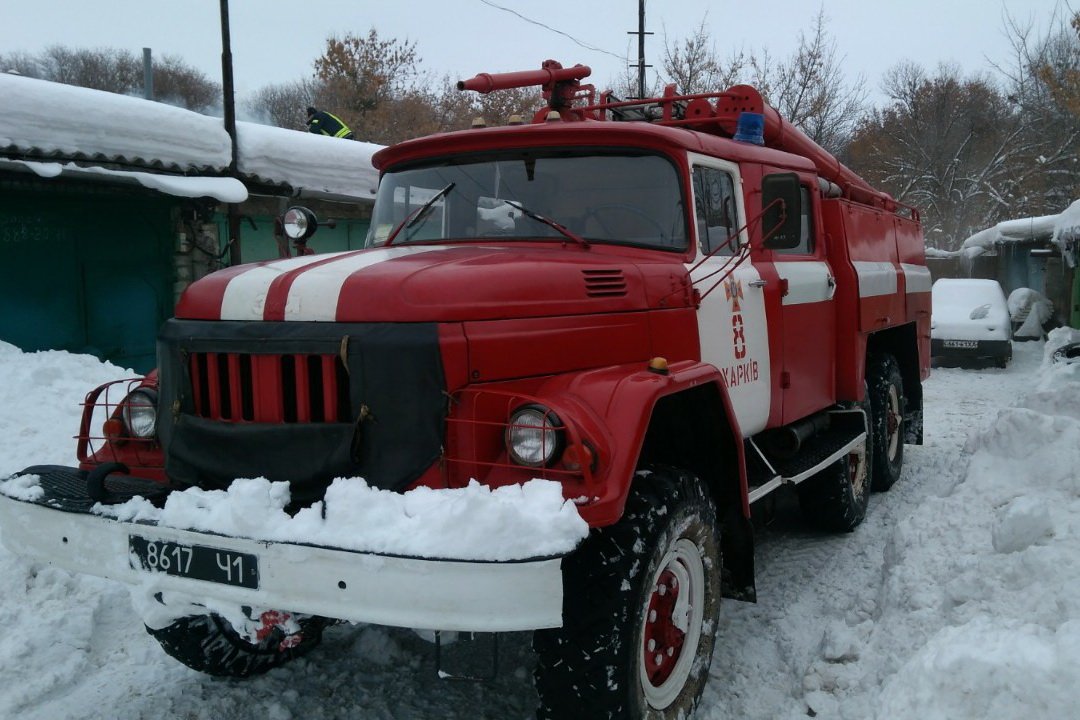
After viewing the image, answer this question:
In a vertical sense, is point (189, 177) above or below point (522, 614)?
above

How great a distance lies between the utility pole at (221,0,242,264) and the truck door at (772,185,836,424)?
22.0ft

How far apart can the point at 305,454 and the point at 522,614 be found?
2.91ft

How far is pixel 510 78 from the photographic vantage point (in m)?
5.14

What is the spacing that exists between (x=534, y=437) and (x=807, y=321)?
2854 millimetres

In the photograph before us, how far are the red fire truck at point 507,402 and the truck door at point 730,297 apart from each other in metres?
0.01

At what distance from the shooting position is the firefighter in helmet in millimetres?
12898

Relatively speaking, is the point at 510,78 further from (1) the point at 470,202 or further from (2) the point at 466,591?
(2) the point at 466,591

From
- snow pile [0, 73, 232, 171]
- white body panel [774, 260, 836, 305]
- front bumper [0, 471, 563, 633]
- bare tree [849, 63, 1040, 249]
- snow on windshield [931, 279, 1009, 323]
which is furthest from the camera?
bare tree [849, 63, 1040, 249]

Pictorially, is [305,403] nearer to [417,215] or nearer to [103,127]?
[417,215]

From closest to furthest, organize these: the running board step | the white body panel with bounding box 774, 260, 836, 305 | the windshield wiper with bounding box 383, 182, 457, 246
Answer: the windshield wiper with bounding box 383, 182, 457, 246 → the running board step → the white body panel with bounding box 774, 260, 836, 305

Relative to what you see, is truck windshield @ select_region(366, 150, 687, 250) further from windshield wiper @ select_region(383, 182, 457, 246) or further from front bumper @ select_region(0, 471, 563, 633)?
front bumper @ select_region(0, 471, 563, 633)

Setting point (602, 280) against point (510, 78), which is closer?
point (602, 280)

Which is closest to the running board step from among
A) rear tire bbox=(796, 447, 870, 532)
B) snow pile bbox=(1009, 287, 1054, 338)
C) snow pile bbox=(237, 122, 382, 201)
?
rear tire bbox=(796, 447, 870, 532)

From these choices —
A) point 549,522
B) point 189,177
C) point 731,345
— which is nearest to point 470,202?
point 731,345
